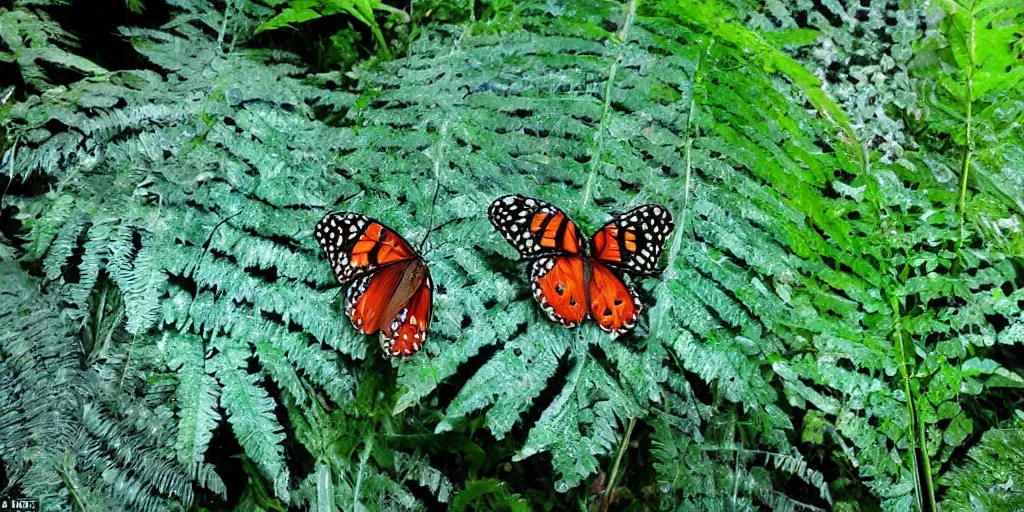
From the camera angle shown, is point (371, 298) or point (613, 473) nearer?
point (371, 298)

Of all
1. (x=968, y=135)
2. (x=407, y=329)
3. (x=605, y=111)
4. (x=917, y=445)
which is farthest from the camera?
(x=968, y=135)

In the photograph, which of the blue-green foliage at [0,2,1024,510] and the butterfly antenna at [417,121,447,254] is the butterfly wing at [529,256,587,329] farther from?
the butterfly antenna at [417,121,447,254]

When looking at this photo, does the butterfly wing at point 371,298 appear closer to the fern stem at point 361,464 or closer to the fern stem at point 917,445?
the fern stem at point 361,464

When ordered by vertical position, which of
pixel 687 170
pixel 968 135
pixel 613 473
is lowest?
pixel 613 473

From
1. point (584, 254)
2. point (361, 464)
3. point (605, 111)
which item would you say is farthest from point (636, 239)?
point (361, 464)

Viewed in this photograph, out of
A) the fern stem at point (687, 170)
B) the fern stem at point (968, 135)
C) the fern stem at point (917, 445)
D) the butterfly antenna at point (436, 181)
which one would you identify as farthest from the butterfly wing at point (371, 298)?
the fern stem at point (968, 135)

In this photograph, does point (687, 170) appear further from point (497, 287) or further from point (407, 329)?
point (407, 329)

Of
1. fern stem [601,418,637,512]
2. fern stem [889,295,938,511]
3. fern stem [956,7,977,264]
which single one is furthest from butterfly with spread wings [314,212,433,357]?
fern stem [956,7,977,264]
